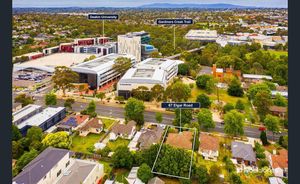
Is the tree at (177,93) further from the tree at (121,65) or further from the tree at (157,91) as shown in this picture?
the tree at (121,65)

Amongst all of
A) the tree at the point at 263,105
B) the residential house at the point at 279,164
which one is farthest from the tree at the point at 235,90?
the residential house at the point at 279,164

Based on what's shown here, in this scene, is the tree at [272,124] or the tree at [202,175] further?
the tree at [272,124]

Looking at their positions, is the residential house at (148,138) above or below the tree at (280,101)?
below

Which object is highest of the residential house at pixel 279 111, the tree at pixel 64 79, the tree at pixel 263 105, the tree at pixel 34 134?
the tree at pixel 64 79

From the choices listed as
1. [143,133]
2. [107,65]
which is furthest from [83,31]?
[143,133]

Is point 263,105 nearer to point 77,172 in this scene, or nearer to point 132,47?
point 77,172

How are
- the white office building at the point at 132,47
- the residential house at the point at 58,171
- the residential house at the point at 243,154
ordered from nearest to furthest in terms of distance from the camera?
the residential house at the point at 58,171 → the residential house at the point at 243,154 → the white office building at the point at 132,47
